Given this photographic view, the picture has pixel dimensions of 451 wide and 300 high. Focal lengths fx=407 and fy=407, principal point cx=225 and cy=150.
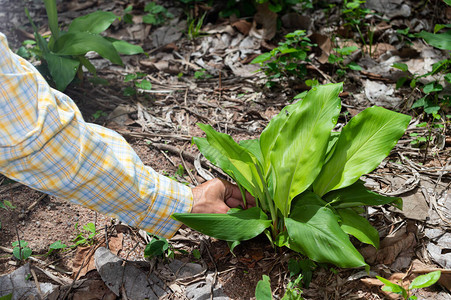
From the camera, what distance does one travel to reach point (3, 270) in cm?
149

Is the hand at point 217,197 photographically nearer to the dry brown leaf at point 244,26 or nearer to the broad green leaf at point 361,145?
the broad green leaf at point 361,145

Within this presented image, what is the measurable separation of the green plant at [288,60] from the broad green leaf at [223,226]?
3.45 feet

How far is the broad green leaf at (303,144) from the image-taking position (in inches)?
51.9

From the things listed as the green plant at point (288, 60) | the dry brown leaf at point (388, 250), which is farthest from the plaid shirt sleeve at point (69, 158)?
the green plant at point (288, 60)

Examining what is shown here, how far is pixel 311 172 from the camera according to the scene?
132cm

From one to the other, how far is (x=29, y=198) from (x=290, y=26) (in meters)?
1.97

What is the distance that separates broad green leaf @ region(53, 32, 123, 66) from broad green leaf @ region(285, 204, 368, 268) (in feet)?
4.65

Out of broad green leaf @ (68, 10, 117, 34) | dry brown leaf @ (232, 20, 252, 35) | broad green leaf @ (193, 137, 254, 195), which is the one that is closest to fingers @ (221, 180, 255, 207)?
broad green leaf @ (193, 137, 254, 195)

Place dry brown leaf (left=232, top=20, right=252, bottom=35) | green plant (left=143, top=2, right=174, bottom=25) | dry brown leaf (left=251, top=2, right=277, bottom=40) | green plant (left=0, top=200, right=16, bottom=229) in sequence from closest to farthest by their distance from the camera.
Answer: green plant (left=0, top=200, right=16, bottom=229) → dry brown leaf (left=251, top=2, right=277, bottom=40) → dry brown leaf (left=232, top=20, right=252, bottom=35) → green plant (left=143, top=2, right=174, bottom=25)

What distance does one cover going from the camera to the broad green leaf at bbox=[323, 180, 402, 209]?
138 cm

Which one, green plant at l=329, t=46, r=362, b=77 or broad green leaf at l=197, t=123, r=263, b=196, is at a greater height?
broad green leaf at l=197, t=123, r=263, b=196

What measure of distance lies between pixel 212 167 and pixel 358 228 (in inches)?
29.2

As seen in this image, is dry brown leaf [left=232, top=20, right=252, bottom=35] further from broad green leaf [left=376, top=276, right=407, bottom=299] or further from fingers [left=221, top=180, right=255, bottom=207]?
broad green leaf [left=376, top=276, right=407, bottom=299]

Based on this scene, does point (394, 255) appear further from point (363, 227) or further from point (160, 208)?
point (160, 208)
